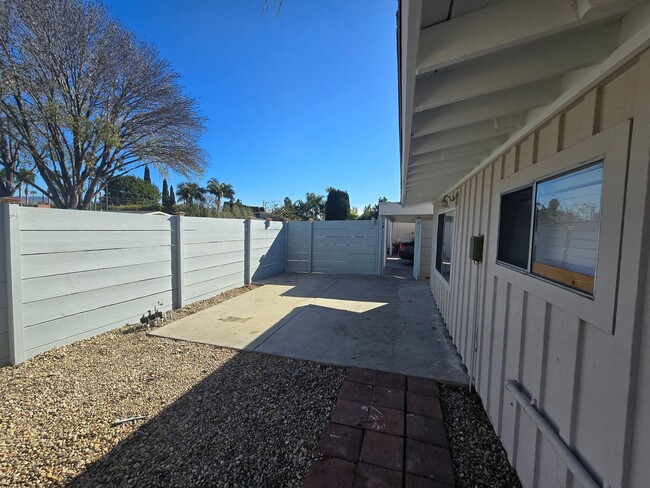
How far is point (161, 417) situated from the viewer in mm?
2305

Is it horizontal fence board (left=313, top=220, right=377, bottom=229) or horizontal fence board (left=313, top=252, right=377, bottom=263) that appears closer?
horizontal fence board (left=313, top=220, right=377, bottom=229)

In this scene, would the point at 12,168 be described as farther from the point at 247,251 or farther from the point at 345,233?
the point at 345,233

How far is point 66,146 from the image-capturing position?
11.3 m

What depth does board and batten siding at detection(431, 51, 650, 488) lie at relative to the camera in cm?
96

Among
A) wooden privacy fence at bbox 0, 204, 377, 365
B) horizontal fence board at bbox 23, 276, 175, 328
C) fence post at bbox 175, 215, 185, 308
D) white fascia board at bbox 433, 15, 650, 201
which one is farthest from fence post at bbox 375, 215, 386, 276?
white fascia board at bbox 433, 15, 650, 201

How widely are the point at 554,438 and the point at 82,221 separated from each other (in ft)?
16.8

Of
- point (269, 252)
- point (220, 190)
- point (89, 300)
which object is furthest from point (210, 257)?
point (220, 190)

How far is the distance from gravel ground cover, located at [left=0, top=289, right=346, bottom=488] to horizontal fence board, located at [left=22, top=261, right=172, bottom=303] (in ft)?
2.40

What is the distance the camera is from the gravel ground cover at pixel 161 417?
179 centimetres

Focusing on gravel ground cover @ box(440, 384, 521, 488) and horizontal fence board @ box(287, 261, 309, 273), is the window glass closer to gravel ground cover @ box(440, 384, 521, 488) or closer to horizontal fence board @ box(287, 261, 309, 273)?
gravel ground cover @ box(440, 384, 521, 488)

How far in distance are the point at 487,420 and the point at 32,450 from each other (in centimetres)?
352

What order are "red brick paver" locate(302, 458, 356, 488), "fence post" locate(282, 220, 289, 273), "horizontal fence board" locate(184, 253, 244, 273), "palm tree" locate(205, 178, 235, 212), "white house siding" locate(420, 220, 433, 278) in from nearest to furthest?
"red brick paver" locate(302, 458, 356, 488), "horizontal fence board" locate(184, 253, 244, 273), "white house siding" locate(420, 220, 433, 278), "fence post" locate(282, 220, 289, 273), "palm tree" locate(205, 178, 235, 212)

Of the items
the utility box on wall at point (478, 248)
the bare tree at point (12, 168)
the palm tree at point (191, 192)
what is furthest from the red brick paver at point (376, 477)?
the palm tree at point (191, 192)

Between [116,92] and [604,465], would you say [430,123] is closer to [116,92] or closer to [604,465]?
[604,465]
